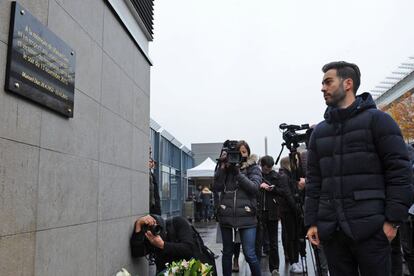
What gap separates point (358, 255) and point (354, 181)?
0.50m

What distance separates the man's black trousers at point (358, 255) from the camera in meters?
2.68

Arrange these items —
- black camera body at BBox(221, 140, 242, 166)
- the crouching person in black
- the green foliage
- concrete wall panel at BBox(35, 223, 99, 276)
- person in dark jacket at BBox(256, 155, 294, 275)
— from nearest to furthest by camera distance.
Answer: concrete wall panel at BBox(35, 223, 99, 276), the green foliage, the crouching person in black, black camera body at BBox(221, 140, 242, 166), person in dark jacket at BBox(256, 155, 294, 275)

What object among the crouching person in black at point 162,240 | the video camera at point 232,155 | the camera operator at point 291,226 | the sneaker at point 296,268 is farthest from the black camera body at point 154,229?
the sneaker at point 296,268

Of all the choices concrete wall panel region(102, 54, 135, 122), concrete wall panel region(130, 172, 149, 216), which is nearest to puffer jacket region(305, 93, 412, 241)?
concrete wall panel region(102, 54, 135, 122)

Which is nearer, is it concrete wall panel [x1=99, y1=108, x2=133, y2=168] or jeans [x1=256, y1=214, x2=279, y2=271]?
concrete wall panel [x1=99, y1=108, x2=133, y2=168]

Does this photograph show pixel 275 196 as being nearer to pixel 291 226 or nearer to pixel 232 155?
pixel 291 226

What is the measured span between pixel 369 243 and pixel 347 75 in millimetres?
1236

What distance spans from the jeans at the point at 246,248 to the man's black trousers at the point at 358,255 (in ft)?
6.43

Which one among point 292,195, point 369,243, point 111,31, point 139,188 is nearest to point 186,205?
point 292,195

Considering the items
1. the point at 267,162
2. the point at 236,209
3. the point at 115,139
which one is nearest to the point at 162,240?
the point at 236,209

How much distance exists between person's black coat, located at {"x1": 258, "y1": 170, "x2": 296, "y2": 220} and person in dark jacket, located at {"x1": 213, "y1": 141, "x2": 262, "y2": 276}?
1662 mm

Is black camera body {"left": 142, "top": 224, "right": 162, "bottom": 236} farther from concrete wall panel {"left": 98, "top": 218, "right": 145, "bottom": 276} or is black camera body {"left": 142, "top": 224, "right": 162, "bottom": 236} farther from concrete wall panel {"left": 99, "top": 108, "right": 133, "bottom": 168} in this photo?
concrete wall panel {"left": 99, "top": 108, "right": 133, "bottom": 168}

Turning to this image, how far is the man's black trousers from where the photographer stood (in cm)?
268

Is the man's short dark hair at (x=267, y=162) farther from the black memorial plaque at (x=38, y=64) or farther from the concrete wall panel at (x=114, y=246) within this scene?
the black memorial plaque at (x=38, y=64)
